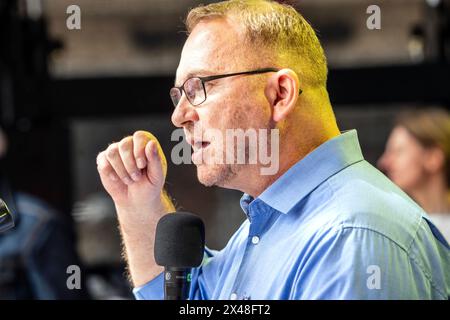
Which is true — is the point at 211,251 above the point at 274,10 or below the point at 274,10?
below

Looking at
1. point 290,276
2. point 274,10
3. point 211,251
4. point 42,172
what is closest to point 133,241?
point 211,251

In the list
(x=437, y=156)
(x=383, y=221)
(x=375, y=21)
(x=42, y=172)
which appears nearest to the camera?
(x=383, y=221)

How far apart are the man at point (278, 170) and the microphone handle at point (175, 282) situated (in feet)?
A: 0.34

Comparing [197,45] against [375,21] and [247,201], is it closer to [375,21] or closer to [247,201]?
[247,201]

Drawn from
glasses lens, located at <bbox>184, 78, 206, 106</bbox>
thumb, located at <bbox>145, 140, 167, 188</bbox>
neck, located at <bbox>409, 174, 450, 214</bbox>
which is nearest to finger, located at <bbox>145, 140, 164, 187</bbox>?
thumb, located at <bbox>145, 140, 167, 188</bbox>

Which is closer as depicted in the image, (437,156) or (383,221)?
(383,221)

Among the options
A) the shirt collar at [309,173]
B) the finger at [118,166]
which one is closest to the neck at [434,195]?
the shirt collar at [309,173]

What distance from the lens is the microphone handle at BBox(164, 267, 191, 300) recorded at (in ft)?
4.33

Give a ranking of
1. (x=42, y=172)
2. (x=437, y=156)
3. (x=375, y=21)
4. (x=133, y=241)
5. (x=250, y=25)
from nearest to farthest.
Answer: (x=250, y=25) → (x=133, y=241) → (x=375, y=21) → (x=437, y=156) → (x=42, y=172)

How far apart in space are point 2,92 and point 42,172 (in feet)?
1.06

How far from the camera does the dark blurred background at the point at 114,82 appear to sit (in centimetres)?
193

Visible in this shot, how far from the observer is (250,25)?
1.35 metres

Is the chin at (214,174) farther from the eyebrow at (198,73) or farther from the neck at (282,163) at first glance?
the eyebrow at (198,73)

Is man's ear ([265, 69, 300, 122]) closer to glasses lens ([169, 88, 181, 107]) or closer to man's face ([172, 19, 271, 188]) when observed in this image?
man's face ([172, 19, 271, 188])
